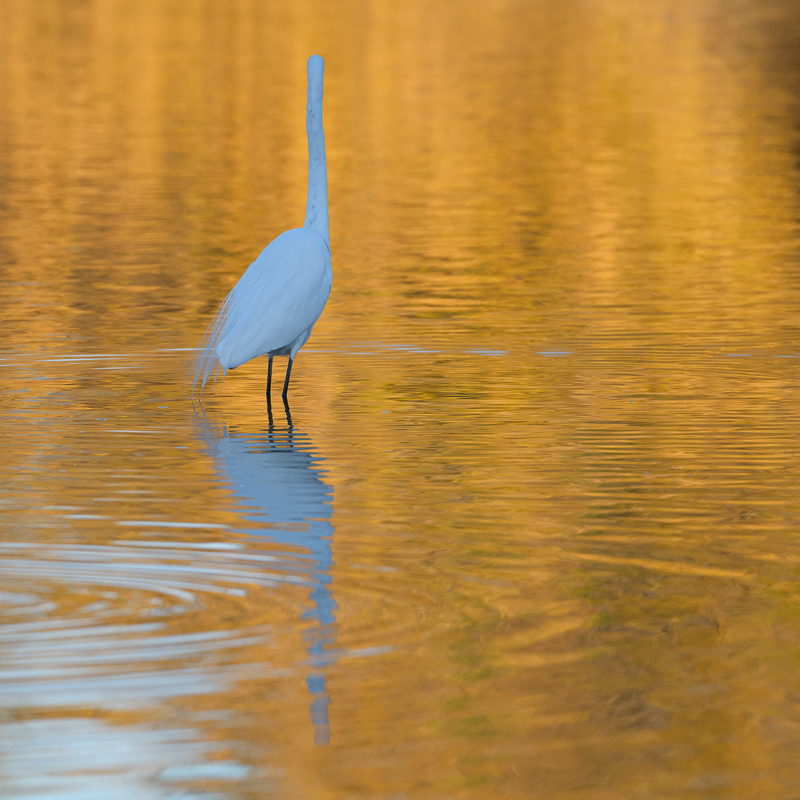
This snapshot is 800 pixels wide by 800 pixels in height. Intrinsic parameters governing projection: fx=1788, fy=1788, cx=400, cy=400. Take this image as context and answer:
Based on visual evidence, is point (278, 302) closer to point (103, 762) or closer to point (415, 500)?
point (415, 500)

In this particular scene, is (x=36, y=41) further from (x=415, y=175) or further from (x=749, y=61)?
(x=415, y=175)

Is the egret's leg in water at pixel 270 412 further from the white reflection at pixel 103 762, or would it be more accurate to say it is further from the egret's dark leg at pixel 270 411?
the white reflection at pixel 103 762

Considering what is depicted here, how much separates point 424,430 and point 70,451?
1977mm

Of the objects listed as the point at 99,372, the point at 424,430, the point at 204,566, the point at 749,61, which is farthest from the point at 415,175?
the point at 749,61

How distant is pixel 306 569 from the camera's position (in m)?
6.79

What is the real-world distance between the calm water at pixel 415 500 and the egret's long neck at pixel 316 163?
1055 mm

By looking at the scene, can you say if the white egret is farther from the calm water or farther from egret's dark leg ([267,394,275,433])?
the calm water

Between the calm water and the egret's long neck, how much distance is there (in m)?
1.05

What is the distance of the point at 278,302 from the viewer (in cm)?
1117

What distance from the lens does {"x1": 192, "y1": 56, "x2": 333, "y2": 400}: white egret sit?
11.0 metres

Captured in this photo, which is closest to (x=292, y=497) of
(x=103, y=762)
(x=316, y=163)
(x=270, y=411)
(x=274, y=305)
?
(x=270, y=411)

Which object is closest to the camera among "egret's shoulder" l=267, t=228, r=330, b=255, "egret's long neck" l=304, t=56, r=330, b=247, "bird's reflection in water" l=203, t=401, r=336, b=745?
"bird's reflection in water" l=203, t=401, r=336, b=745

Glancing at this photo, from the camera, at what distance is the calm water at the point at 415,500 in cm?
509

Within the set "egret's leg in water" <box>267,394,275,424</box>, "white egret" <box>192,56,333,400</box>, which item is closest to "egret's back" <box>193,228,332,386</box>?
"white egret" <box>192,56,333,400</box>
